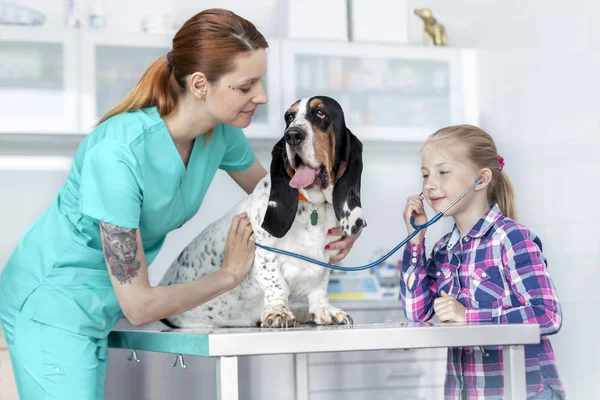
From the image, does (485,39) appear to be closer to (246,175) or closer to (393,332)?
(246,175)

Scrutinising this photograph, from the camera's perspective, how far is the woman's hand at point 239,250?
75.8 inches

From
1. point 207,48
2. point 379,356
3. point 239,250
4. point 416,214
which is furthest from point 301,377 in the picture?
point 379,356

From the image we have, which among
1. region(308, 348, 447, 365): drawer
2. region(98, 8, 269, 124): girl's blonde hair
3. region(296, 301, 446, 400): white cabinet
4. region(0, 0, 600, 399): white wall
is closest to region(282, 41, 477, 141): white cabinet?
region(0, 0, 600, 399): white wall

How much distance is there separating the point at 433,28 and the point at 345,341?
2926 millimetres

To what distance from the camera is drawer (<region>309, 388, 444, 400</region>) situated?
135 inches

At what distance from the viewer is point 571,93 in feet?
9.59

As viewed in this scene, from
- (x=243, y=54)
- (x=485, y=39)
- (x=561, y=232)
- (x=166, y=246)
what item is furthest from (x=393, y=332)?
(x=485, y=39)

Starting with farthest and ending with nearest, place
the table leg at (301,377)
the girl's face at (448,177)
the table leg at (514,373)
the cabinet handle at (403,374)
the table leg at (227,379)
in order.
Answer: the cabinet handle at (403,374) → the table leg at (301,377) → the girl's face at (448,177) → the table leg at (514,373) → the table leg at (227,379)

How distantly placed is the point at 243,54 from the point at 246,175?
2.02 ft

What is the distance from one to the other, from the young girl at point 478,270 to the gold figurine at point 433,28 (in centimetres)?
201

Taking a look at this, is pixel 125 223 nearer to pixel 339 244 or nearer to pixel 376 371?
pixel 339 244

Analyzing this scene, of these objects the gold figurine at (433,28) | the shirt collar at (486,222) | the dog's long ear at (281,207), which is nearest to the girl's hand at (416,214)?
the shirt collar at (486,222)

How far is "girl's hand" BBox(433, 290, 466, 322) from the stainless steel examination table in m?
0.27

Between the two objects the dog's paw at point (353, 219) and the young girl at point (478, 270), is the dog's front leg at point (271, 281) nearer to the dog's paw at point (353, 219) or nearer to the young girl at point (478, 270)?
the dog's paw at point (353, 219)
